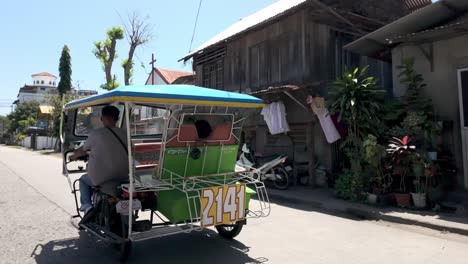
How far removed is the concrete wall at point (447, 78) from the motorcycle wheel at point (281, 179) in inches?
173

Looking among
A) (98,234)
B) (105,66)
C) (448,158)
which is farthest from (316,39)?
(105,66)

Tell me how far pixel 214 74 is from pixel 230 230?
12.2m

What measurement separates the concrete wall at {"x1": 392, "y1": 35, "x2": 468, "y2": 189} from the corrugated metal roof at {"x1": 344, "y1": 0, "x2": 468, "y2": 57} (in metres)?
0.51

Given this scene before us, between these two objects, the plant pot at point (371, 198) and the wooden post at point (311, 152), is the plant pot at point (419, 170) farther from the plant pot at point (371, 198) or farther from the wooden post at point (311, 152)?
the wooden post at point (311, 152)

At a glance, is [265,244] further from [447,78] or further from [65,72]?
[65,72]

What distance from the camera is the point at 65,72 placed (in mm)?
47250

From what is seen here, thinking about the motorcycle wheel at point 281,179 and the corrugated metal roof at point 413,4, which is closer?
the motorcycle wheel at point 281,179

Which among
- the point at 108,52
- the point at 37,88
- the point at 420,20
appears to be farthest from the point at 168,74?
the point at 37,88

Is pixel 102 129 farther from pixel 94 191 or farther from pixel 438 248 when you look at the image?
pixel 438 248

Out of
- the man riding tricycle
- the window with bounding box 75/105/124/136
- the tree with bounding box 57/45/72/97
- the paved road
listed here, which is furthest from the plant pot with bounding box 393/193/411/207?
the tree with bounding box 57/45/72/97

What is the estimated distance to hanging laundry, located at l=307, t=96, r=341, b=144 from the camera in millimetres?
10430

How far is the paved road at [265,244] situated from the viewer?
4840 mm

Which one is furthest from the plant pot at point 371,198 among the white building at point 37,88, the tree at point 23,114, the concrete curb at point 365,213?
the white building at point 37,88

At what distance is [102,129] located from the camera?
5.16 metres
